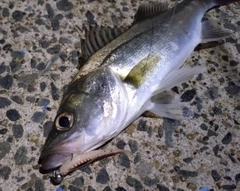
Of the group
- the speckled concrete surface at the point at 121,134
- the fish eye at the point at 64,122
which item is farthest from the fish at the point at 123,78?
the speckled concrete surface at the point at 121,134

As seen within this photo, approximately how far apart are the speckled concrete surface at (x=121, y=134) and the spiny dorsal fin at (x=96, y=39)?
0.25 metres

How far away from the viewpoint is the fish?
1.95 metres

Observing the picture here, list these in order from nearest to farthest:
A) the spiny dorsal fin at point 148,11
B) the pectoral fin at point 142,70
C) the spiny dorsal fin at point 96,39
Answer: the pectoral fin at point 142,70
the spiny dorsal fin at point 96,39
the spiny dorsal fin at point 148,11

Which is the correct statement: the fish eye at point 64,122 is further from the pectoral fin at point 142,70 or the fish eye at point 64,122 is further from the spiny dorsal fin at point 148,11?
the spiny dorsal fin at point 148,11

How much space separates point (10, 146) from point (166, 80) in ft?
3.11

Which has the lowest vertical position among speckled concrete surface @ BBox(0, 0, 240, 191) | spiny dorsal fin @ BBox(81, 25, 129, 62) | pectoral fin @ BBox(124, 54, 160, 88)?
speckled concrete surface @ BBox(0, 0, 240, 191)

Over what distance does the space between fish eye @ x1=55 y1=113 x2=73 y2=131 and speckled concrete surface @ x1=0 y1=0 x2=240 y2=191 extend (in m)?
0.35

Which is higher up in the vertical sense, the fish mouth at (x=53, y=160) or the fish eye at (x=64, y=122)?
the fish eye at (x=64, y=122)

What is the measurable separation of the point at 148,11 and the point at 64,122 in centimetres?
103

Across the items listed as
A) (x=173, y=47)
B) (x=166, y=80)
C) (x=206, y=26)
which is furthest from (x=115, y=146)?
(x=206, y=26)

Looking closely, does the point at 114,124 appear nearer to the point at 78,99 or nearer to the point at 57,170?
the point at 78,99

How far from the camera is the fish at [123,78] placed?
1949 millimetres

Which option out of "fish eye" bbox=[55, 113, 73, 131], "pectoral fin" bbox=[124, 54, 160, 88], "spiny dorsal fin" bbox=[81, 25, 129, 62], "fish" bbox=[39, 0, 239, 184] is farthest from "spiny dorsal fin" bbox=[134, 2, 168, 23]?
"fish eye" bbox=[55, 113, 73, 131]

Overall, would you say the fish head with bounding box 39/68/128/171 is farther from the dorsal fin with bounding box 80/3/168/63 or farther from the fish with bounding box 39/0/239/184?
the dorsal fin with bounding box 80/3/168/63
